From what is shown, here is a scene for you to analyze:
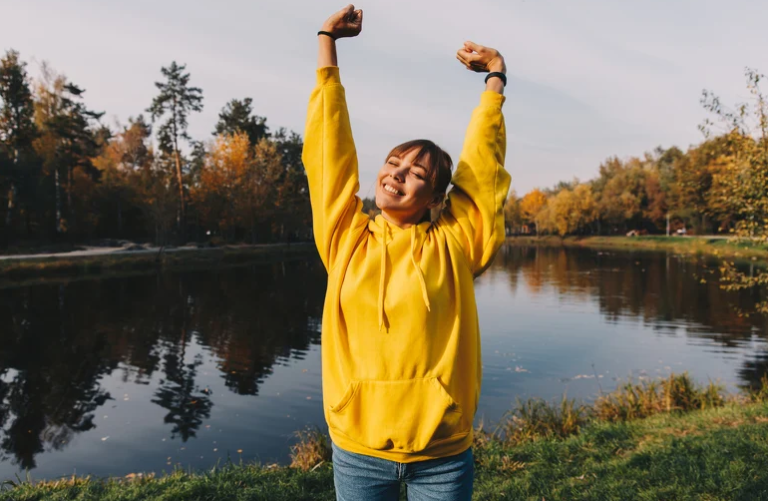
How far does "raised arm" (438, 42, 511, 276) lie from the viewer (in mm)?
1771

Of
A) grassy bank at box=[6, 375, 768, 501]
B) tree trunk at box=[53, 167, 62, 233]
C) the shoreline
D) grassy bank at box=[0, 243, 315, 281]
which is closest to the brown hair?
grassy bank at box=[6, 375, 768, 501]

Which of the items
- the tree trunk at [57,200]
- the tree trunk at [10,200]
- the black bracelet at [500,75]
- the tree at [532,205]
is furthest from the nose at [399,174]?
the tree at [532,205]

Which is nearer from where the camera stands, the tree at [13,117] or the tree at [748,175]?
the tree at [748,175]

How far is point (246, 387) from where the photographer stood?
997 cm

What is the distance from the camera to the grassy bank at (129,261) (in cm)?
2217

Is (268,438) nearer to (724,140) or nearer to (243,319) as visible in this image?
(724,140)

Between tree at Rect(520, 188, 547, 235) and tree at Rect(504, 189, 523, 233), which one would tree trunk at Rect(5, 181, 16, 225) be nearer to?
tree at Rect(504, 189, 523, 233)

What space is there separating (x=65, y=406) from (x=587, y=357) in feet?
33.3

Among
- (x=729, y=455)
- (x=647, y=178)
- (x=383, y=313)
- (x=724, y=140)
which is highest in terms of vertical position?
(x=647, y=178)

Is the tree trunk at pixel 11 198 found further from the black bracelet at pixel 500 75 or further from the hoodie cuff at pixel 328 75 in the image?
the black bracelet at pixel 500 75

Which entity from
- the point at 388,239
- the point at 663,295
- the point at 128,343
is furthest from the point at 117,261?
the point at 388,239

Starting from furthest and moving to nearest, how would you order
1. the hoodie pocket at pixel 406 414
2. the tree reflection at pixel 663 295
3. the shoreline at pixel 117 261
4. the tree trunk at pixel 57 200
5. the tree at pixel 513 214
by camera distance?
the tree at pixel 513 214
the tree trunk at pixel 57 200
the shoreline at pixel 117 261
the tree reflection at pixel 663 295
the hoodie pocket at pixel 406 414

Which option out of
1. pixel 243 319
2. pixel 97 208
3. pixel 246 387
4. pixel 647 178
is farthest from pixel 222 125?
pixel 647 178

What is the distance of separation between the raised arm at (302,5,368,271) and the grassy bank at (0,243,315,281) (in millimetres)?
23886
